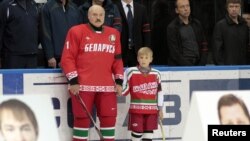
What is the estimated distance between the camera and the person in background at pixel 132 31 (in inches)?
286

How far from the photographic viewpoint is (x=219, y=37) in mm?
7375

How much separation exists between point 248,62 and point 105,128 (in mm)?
2321

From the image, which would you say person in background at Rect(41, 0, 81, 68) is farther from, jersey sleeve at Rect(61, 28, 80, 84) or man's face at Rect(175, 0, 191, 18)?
man's face at Rect(175, 0, 191, 18)

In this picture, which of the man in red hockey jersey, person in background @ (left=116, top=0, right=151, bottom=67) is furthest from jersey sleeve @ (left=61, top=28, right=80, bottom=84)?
person in background @ (left=116, top=0, right=151, bottom=67)

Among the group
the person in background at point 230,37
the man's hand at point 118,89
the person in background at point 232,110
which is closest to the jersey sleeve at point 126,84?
the man's hand at point 118,89

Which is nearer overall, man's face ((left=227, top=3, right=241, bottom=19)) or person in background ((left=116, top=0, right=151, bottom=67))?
person in background ((left=116, top=0, right=151, bottom=67))

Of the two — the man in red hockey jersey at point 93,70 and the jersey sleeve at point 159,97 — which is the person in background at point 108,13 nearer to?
the man in red hockey jersey at point 93,70

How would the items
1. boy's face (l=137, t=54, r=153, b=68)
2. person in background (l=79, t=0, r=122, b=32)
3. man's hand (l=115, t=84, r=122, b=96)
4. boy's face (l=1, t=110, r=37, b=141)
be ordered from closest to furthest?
boy's face (l=1, t=110, r=37, b=141) < man's hand (l=115, t=84, r=122, b=96) < boy's face (l=137, t=54, r=153, b=68) < person in background (l=79, t=0, r=122, b=32)

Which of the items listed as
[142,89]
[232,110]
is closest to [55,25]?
[142,89]

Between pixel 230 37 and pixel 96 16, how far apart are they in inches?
71.5

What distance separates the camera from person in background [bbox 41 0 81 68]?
6.81m

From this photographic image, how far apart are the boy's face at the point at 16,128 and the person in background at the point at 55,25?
2.53 metres

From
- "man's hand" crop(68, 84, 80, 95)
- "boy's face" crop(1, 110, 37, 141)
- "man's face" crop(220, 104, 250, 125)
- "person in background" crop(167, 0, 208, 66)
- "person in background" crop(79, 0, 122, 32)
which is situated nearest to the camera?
"boy's face" crop(1, 110, 37, 141)

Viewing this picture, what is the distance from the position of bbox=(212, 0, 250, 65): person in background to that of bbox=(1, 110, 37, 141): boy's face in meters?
3.52
